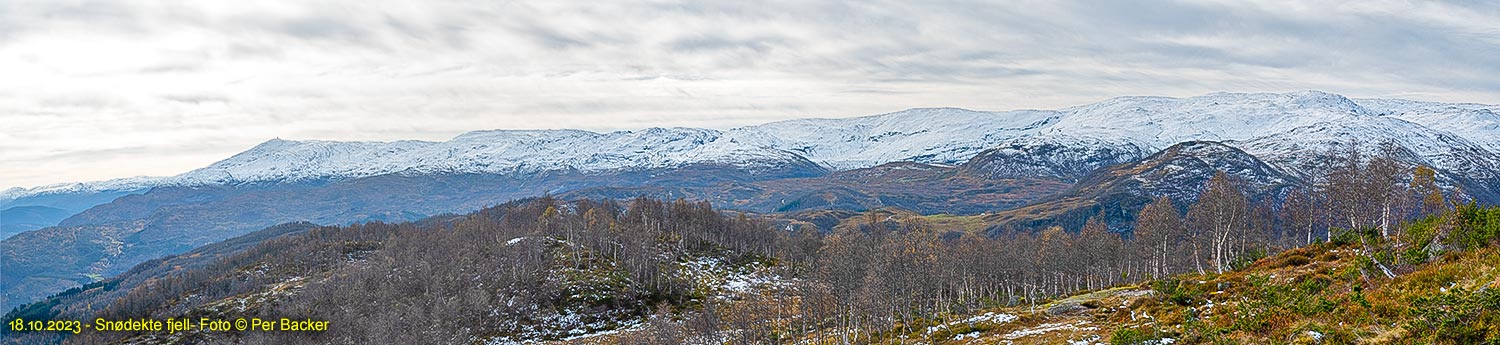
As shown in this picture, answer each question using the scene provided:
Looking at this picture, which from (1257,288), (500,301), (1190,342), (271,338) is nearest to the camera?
(1190,342)

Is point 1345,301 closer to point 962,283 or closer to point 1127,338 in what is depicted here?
point 1127,338

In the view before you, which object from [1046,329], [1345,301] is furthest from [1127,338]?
[1046,329]

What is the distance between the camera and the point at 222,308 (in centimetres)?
15238

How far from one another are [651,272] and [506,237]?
6958cm

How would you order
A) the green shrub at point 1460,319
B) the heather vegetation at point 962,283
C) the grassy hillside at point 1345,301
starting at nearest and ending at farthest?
the green shrub at point 1460,319
the grassy hillside at point 1345,301
the heather vegetation at point 962,283

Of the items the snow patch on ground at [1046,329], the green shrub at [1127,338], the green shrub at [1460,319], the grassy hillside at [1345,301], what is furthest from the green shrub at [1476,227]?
the snow patch on ground at [1046,329]

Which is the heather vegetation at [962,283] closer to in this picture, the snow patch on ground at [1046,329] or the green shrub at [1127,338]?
the green shrub at [1127,338]

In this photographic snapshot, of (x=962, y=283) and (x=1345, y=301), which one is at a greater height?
(x=1345, y=301)

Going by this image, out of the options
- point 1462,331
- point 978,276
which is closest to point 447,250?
point 978,276

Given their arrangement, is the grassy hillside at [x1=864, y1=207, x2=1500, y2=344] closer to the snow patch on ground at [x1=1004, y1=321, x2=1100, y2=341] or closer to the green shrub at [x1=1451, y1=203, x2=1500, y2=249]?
the green shrub at [x1=1451, y1=203, x2=1500, y2=249]

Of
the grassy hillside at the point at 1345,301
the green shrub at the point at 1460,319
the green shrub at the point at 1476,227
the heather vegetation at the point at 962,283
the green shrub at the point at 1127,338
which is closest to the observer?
the green shrub at the point at 1460,319

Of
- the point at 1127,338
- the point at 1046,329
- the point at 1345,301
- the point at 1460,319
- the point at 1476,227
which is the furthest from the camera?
the point at 1046,329

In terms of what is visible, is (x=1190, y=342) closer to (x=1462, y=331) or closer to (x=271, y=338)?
(x=1462, y=331)

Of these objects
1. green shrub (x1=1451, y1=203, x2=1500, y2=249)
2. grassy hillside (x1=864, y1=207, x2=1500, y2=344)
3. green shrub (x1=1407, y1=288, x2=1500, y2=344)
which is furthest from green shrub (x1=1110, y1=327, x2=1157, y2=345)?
green shrub (x1=1451, y1=203, x2=1500, y2=249)
